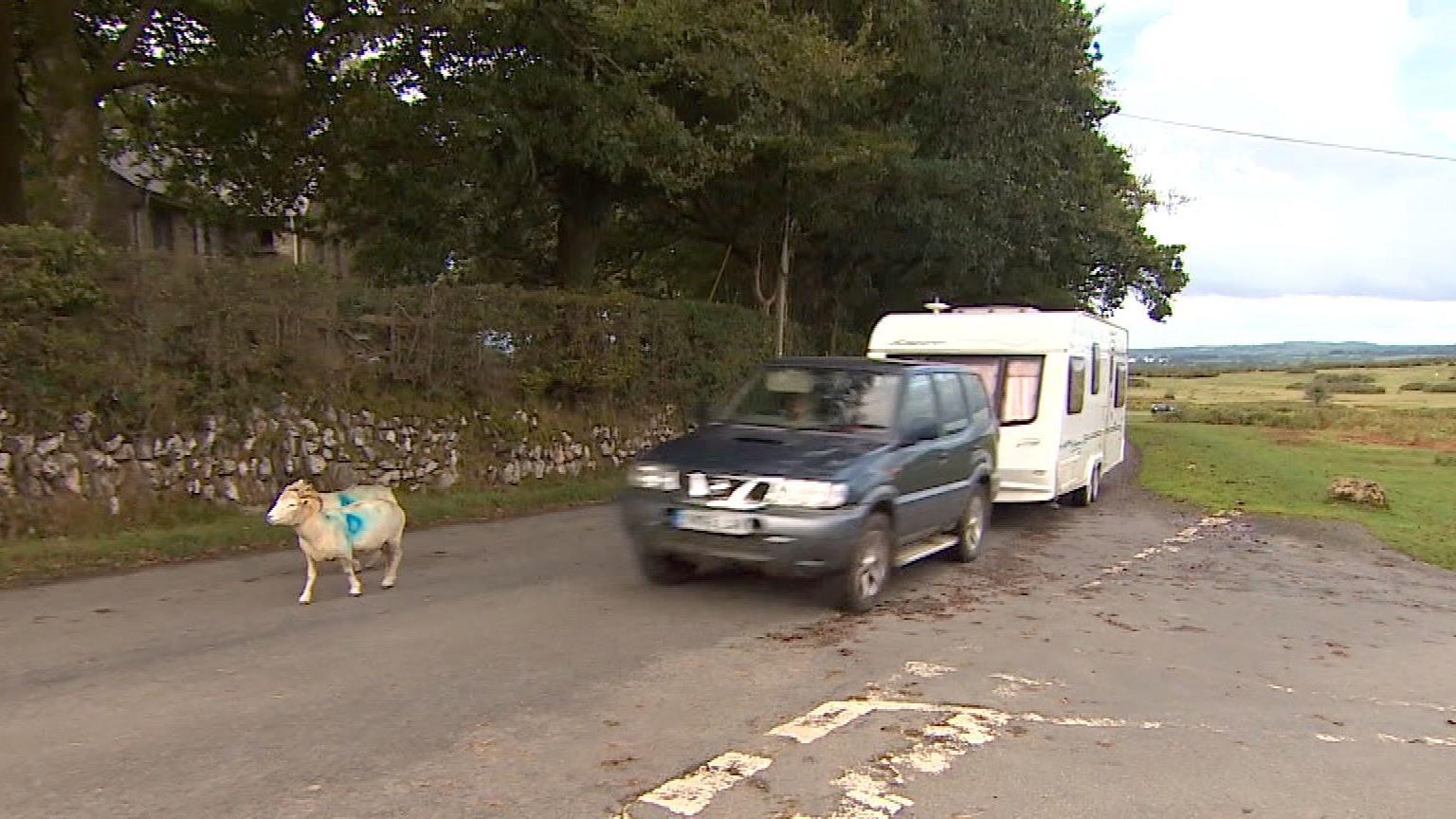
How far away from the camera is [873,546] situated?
7.52 metres

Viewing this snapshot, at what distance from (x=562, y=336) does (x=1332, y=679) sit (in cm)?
1061

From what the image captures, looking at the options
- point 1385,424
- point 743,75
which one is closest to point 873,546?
point 743,75

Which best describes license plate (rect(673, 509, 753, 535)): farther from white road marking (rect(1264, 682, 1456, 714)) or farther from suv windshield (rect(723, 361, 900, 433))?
white road marking (rect(1264, 682, 1456, 714))

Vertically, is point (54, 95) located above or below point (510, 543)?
above

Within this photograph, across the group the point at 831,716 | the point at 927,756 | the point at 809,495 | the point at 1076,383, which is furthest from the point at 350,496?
the point at 1076,383

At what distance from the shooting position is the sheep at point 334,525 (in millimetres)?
6945

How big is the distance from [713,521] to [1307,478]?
1583 cm

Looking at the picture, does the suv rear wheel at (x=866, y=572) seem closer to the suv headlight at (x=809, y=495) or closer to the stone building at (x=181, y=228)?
the suv headlight at (x=809, y=495)

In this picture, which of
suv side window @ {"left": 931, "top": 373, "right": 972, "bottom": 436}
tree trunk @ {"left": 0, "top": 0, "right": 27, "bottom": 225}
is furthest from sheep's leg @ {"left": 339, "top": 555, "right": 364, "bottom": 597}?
tree trunk @ {"left": 0, "top": 0, "right": 27, "bottom": 225}

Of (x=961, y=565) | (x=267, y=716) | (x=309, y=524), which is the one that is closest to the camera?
(x=267, y=716)

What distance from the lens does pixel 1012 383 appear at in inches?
491

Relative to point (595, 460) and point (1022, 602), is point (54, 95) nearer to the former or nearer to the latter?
point (595, 460)

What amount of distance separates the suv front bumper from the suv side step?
1108 mm

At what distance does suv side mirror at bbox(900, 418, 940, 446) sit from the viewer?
8.10 m
